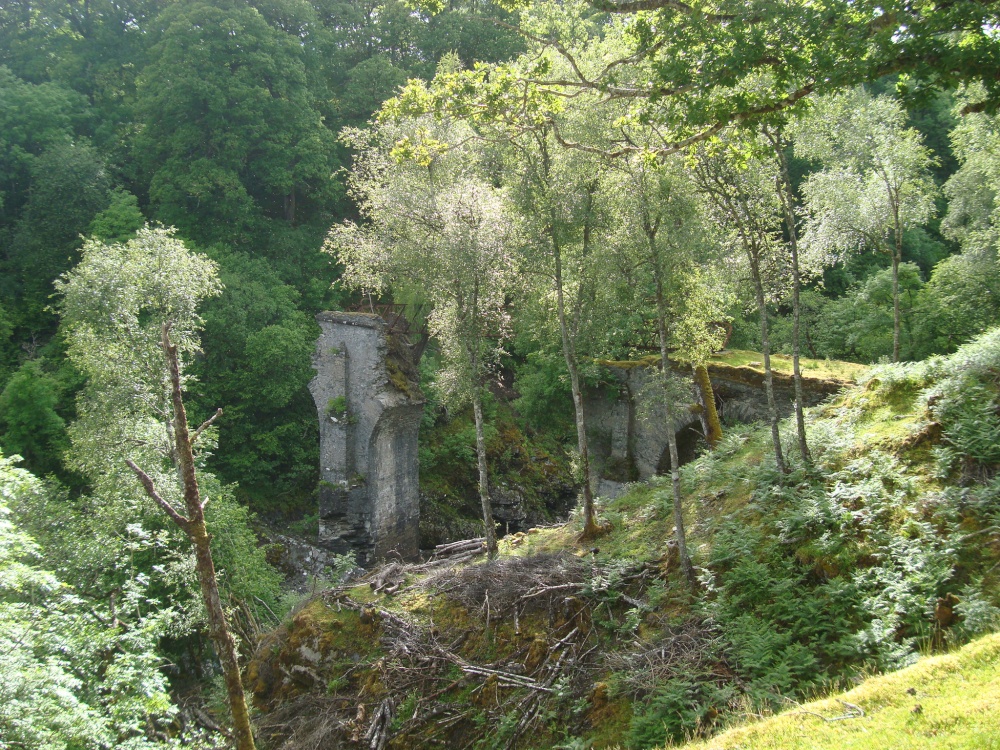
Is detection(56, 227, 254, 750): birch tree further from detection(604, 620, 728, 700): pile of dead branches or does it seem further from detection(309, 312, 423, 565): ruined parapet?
detection(604, 620, 728, 700): pile of dead branches

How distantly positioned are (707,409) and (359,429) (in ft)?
28.8

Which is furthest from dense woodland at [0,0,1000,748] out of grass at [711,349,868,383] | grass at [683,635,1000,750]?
grass at [683,635,1000,750]

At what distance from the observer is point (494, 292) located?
12.6 m

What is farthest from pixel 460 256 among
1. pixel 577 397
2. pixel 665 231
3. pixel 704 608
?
pixel 704 608

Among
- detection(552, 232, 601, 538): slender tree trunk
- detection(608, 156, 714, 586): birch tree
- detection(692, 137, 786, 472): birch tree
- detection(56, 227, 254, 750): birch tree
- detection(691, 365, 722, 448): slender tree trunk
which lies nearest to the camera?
detection(608, 156, 714, 586): birch tree

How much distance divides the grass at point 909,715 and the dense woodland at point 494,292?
0.82 m

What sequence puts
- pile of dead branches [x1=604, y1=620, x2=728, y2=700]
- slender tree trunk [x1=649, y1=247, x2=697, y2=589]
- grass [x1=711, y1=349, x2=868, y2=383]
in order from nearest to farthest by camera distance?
pile of dead branches [x1=604, y1=620, x2=728, y2=700]
slender tree trunk [x1=649, y1=247, x2=697, y2=589]
grass [x1=711, y1=349, x2=868, y2=383]

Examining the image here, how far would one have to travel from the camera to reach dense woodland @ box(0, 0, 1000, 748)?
22.7 ft

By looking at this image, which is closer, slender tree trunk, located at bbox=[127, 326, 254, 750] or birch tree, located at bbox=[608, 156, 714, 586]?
slender tree trunk, located at bbox=[127, 326, 254, 750]

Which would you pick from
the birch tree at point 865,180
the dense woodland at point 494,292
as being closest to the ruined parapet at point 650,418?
the dense woodland at point 494,292

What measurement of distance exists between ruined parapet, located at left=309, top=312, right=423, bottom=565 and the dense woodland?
1.65 meters

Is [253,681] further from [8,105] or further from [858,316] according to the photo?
[8,105]

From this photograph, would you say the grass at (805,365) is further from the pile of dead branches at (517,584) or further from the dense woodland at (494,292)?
the pile of dead branches at (517,584)

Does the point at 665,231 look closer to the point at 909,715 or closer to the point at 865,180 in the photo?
the point at 909,715
